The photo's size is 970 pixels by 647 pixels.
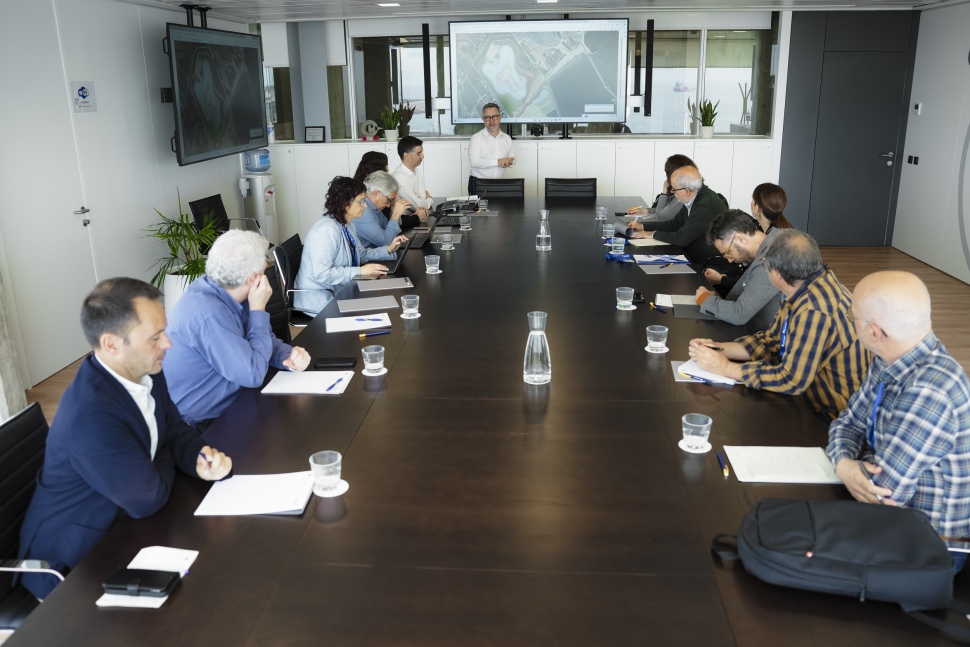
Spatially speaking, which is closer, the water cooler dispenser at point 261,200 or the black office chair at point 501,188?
the black office chair at point 501,188

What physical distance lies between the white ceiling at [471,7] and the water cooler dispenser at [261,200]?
179cm

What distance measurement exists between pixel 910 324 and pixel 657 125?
8415 millimetres

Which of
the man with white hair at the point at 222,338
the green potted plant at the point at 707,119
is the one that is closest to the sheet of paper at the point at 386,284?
the man with white hair at the point at 222,338

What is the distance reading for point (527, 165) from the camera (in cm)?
995

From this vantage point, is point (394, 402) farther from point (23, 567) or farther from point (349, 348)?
point (23, 567)

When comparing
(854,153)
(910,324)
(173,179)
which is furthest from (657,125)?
(910,324)

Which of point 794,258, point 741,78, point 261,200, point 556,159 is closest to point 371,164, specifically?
point 261,200

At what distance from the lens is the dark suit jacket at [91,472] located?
208cm

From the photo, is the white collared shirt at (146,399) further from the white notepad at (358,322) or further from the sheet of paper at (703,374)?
the sheet of paper at (703,374)

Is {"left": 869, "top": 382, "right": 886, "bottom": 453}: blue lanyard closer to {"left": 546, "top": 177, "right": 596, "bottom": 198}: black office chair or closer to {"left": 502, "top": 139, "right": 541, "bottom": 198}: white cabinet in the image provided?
{"left": 546, "top": 177, "right": 596, "bottom": 198}: black office chair

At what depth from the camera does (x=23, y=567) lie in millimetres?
2076

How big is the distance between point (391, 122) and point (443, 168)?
2.82ft

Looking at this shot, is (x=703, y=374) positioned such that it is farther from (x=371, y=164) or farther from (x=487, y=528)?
(x=371, y=164)

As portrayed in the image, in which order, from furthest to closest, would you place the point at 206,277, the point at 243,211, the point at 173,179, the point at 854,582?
1. the point at 243,211
2. the point at 173,179
3. the point at 206,277
4. the point at 854,582
